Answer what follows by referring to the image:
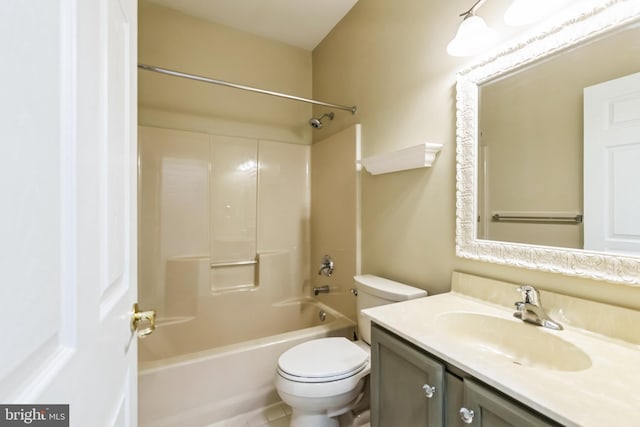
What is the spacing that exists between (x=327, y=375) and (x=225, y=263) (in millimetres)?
1400

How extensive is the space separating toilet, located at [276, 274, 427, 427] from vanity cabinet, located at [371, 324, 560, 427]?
223mm

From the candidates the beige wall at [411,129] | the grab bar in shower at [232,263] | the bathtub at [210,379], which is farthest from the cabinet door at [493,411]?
the grab bar in shower at [232,263]

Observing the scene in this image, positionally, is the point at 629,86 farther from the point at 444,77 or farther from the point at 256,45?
the point at 256,45

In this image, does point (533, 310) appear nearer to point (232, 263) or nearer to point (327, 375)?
point (327, 375)

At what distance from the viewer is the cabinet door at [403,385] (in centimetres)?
78

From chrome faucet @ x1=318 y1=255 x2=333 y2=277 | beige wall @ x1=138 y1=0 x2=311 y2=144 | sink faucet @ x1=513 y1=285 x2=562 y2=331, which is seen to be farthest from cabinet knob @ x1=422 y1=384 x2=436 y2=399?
beige wall @ x1=138 y1=0 x2=311 y2=144

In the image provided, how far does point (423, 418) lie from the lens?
2.72 ft

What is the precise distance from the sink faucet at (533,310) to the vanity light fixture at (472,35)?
3.08ft

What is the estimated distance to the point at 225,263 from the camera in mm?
2309

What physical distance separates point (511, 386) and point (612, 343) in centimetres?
46

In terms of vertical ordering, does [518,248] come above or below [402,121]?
below

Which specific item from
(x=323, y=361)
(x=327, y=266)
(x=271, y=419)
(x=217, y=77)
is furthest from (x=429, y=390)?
(x=217, y=77)
